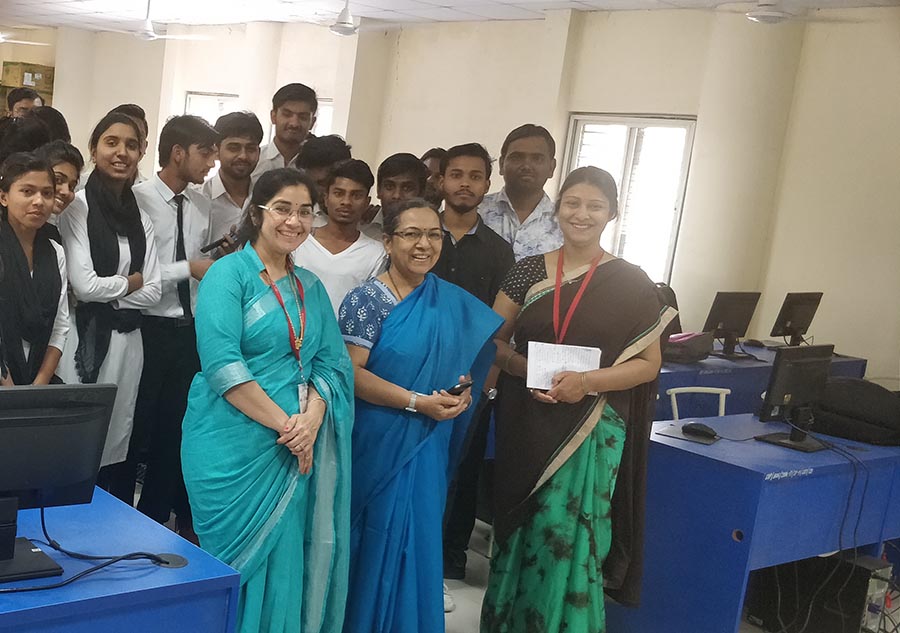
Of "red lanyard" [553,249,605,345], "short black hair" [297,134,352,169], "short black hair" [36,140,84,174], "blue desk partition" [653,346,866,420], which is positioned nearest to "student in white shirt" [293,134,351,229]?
"short black hair" [297,134,352,169]

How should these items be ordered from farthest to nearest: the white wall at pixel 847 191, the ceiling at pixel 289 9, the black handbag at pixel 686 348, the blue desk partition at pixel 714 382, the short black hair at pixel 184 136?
the ceiling at pixel 289 9, the white wall at pixel 847 191, the black handbag at pixel 686 348, the blue desk partition at pixel 714 382, the short black hair at pixel 184 136

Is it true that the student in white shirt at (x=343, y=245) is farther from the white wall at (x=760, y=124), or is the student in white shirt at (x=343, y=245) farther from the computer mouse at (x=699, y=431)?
the white wall at (x=760, y=124)

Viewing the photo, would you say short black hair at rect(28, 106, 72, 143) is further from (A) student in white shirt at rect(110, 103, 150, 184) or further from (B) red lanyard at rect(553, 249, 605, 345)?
(B) red lanyard at rect(553, 249, 605, 345)

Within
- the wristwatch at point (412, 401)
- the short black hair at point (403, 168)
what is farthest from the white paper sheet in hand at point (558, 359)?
the short black hair at point (403, 168)

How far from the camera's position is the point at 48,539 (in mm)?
1945

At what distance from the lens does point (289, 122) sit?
4.28 m

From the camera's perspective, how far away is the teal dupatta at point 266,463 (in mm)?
2424

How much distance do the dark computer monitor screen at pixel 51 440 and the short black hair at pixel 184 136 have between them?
1.88m

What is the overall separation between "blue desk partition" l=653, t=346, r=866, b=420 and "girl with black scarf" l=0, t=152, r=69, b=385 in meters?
2.80

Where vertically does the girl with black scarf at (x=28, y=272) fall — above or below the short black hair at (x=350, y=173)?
below

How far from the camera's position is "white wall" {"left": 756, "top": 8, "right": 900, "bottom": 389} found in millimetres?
6098

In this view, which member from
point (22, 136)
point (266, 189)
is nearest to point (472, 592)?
point (266, 189)

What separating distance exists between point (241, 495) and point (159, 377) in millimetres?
1284

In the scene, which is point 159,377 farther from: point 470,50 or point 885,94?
point 470,50
